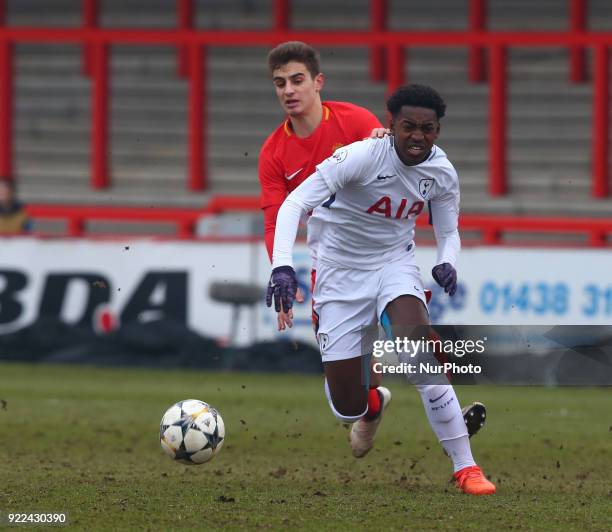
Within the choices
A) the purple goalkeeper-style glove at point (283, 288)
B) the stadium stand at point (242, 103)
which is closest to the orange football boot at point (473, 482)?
the purple goalkeeper-style glove at point (283, 288)

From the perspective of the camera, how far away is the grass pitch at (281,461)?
6.30 m

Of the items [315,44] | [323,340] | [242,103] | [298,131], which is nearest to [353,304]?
[323,340]

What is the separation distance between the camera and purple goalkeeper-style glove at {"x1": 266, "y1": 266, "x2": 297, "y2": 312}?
6.57 metres

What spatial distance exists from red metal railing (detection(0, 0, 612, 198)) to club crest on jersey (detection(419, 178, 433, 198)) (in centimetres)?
950

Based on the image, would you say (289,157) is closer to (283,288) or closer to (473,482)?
(283,288)

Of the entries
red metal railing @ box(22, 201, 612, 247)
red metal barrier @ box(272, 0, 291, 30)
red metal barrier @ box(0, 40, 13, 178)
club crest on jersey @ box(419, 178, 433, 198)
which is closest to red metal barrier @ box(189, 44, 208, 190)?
red metal barrier @ box(272, 0, 291, 30)

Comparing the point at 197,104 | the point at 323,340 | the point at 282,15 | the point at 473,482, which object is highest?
the point at 282,15

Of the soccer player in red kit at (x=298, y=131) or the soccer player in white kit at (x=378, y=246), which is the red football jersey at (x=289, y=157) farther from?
the soccer player in white kit at (x=378, y=246)

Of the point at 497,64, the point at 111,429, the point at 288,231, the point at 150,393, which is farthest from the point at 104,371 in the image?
the point at 288,231

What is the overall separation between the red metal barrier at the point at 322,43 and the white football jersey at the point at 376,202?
932cm

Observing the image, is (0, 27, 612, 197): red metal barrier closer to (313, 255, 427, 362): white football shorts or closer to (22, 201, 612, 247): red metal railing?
(22, 201, 612, 247): red metal railing

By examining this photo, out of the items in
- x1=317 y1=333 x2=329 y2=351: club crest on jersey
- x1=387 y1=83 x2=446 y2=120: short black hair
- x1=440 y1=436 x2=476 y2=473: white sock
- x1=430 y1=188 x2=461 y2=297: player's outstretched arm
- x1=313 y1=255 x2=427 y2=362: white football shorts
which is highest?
x1=387 y1=83 x2=446 y2=120: short black hair

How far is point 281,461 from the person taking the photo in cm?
841

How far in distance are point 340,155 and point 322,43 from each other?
991cm
